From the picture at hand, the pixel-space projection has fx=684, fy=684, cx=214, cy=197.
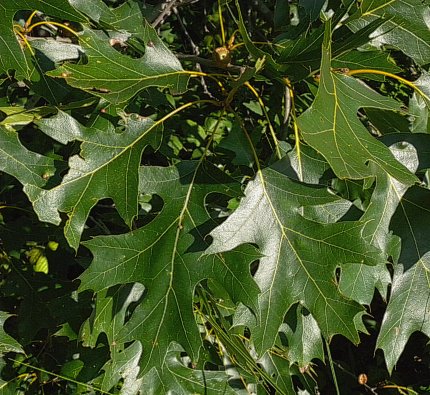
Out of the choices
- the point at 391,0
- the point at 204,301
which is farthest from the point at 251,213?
the point at 391,0

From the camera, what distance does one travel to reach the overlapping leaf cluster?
4.26ft

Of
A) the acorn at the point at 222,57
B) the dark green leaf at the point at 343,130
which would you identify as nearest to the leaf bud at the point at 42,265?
the acorn at the point at 222,57

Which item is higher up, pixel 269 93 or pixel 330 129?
pixel 330 129

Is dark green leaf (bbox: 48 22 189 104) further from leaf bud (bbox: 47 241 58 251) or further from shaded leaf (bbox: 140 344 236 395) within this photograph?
leaf bud (bbox: 47 241 58 251)

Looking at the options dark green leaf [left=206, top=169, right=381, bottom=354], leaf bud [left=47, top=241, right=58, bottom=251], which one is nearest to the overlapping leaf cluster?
dark green leaf [left=206, top=169, right=381, bottom=354]

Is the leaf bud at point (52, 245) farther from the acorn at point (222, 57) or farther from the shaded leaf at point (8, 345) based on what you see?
the acorn at point (222, 57)

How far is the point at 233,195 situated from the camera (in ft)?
4.52

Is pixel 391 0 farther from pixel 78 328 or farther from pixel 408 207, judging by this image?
pixel 78 328

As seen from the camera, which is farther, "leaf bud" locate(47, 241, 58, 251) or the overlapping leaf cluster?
"leaf bud" locate(47, 241, 58, 251)

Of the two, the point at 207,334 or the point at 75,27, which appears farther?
the point at 75,27

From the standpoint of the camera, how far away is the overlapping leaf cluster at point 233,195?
1.30m

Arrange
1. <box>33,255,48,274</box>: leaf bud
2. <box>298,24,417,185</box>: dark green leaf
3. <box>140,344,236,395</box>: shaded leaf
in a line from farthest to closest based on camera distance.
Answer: <box>33,255,48,274</box>: leaf bud
<box>140,344,236,395</box>: shaded leaf
<box>298,24,417,185</box>: dark green leaf

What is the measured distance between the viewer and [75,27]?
5.99 feet

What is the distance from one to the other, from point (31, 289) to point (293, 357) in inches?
32.8
